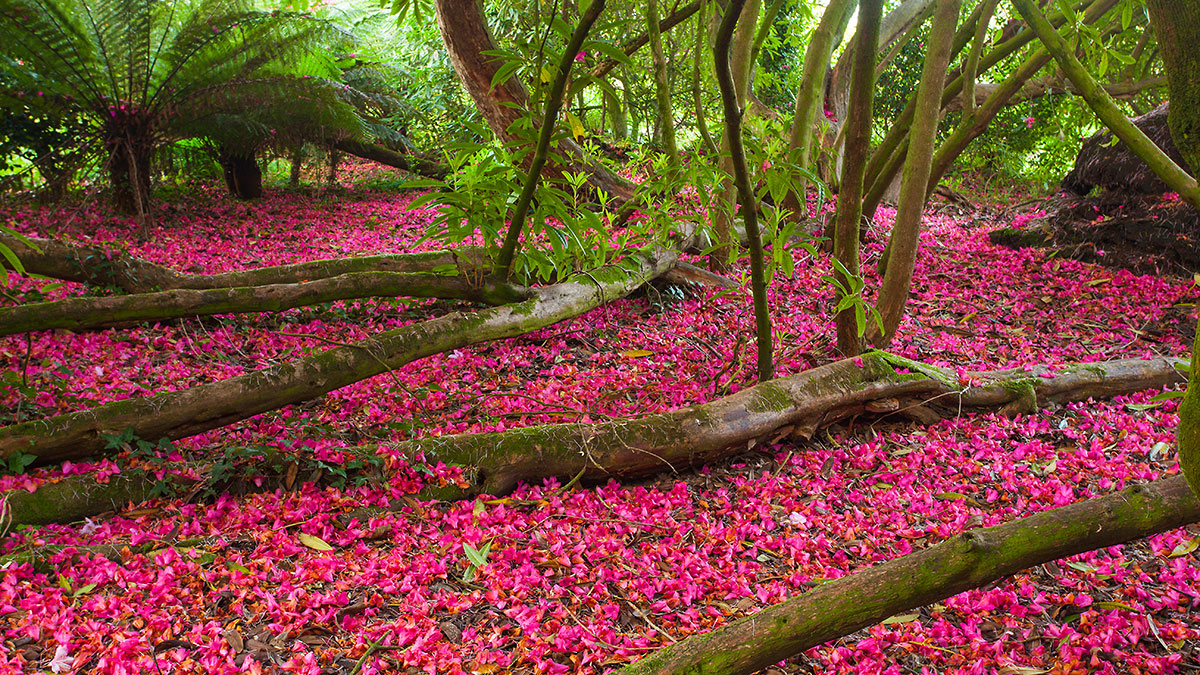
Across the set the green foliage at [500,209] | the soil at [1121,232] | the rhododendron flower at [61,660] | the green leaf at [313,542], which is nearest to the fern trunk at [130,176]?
the green foliage at [500,209]

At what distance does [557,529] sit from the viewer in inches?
84.7

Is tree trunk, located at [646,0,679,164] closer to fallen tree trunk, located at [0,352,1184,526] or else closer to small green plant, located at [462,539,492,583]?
fallen tree trunk, located at [0,352,1184,526]

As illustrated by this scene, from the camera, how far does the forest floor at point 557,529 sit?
162cm

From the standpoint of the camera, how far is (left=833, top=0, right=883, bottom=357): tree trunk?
2.61m

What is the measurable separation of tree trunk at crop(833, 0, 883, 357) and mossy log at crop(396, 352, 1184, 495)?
269 millimetres

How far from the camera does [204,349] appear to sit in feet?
11.6

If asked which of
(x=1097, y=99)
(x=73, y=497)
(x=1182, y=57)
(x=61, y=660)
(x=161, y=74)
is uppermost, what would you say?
(x=161, y=74)

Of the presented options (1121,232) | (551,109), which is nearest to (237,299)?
(551,109)

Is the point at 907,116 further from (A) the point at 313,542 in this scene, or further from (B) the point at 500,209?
(A) the point at 313,542

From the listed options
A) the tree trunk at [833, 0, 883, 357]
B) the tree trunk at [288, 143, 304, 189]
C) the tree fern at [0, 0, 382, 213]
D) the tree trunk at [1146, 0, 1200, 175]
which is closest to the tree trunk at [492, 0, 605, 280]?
the tree trunk at [833, 0, 883, 357]

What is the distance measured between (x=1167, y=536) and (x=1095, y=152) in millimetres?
4711

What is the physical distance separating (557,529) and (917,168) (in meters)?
2.22

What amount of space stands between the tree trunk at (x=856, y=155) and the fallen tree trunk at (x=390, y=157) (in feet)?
18.6

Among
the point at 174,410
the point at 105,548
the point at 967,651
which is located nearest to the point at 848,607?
the point at 967,651
